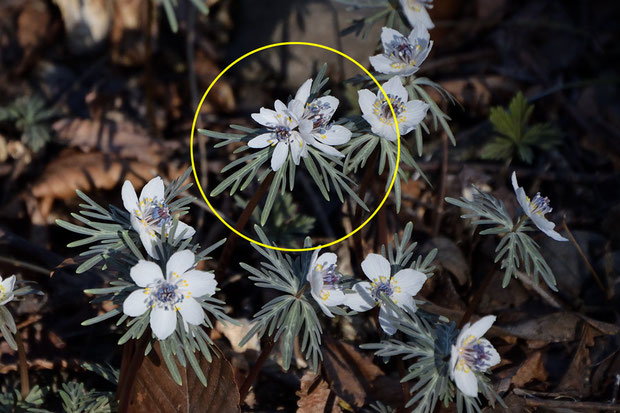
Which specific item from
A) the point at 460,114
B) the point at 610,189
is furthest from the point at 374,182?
the point at 610,189

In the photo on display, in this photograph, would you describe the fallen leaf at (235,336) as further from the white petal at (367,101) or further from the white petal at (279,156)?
the white petal at (367,101)

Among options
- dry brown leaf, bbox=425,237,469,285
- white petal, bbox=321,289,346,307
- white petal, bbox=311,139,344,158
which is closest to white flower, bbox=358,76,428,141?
white petal, bbox=311,139,344,158

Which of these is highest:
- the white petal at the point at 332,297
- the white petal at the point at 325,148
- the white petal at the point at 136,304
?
the white petal at the point at 325,148

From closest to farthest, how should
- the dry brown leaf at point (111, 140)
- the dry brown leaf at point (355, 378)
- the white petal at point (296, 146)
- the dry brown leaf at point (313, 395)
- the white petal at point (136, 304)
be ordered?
1. the white petal at point (136, 304)
2. the white petal at point (296, 146)
3. the dry brown leaf at point (313, 395)
4. the dry brown leaf at point (355, 378)
5. the dry brown leaf at point (111, 140)

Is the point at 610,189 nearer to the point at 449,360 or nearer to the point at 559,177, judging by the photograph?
the point at 559,177

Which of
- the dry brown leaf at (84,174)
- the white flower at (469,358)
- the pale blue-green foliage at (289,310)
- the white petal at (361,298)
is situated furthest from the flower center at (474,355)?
the dry brown leaf at (84,174)

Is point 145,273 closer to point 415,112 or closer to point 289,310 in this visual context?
point 289,310
